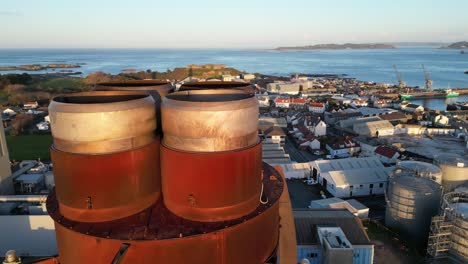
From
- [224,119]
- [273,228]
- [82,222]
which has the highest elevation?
[224,119]

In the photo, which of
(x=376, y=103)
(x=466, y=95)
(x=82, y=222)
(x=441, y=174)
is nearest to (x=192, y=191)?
(x=82, y=222)

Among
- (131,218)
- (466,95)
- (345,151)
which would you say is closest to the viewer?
(131,218)

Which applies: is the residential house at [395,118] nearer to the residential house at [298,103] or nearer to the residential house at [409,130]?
the residential house at [409,130]

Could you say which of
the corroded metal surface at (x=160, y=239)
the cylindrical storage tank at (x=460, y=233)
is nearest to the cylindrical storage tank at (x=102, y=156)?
the corroded metal surface at (x=160, y=239)

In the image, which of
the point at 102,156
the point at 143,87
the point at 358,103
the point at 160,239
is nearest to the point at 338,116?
the point at 358,103

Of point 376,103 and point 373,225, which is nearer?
point 373,225

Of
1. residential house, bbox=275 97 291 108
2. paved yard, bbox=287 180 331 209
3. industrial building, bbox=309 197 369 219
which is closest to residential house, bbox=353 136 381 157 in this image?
paved yard, bbox=287 180 331 209

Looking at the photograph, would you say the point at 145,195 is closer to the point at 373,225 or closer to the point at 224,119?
the point at 224,119
